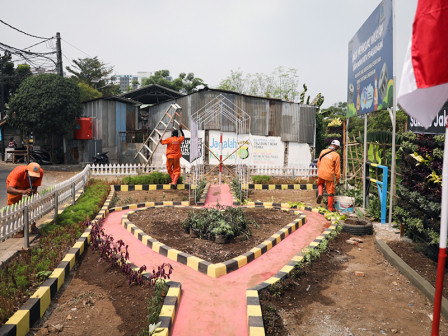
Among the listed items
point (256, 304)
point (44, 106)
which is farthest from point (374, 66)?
point (44, 106)

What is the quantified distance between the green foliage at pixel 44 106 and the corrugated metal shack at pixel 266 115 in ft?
Answer: 22.9

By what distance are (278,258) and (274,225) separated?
1990 millimetres

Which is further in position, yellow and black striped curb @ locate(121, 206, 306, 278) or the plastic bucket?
the plastic bucket

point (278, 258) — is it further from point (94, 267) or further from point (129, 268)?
point (94, 267)

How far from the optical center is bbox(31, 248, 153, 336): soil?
3.75 m

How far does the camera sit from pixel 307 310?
4.17m

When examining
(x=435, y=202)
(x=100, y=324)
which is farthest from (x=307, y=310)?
(x=435, y=202)

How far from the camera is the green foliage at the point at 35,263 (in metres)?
4.05

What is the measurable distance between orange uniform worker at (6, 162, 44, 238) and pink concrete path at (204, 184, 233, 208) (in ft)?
17.0

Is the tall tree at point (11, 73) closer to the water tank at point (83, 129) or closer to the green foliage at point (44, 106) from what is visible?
the green foliage at point (44, 106)

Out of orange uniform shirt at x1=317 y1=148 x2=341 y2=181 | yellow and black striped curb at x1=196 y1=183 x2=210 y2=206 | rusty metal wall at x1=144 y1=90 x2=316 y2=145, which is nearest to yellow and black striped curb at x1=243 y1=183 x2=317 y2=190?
yellow and black striped curb at x1=196 y1=183 x2=210 y2=206

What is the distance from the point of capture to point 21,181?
687 centimetres

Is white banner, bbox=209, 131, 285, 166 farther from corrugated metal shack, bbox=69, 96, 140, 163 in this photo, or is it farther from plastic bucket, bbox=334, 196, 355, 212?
plastic bucket, bbox=334, 196, 355, 212

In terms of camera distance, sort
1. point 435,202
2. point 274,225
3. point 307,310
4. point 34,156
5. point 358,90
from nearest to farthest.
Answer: point 307,310 → point 435,202 → point 274,225 → point 358,90 → point 34,156
